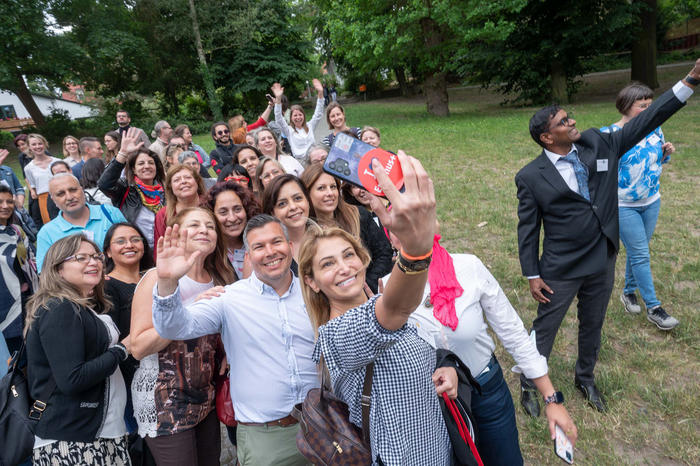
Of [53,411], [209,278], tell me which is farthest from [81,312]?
[209,278]

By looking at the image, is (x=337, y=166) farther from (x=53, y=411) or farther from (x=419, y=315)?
(x=53, y=411)

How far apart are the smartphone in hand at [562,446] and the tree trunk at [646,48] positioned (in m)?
22.5

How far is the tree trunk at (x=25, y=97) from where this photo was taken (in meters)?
22.2

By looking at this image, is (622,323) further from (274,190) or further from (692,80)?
(274,190)

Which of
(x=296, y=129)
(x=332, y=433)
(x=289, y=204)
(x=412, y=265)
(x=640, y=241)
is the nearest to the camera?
(x=412, y=265)

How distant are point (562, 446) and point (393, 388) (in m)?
0.94

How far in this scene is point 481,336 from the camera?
2246 millimetres

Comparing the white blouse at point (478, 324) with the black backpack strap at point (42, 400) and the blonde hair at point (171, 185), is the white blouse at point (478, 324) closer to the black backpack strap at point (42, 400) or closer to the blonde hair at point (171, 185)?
the black backpack strap at point (42, 400)

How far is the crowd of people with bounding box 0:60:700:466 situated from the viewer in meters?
1.62

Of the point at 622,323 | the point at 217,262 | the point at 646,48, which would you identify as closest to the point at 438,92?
the point at 646,48

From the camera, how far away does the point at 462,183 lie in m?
9.20

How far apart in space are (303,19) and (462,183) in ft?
85.5

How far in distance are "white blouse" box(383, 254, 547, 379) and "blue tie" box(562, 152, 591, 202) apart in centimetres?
137

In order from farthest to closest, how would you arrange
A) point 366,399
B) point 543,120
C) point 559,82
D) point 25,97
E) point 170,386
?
point 25,97 → point 559,82 → point 543,120 → point 170,386 → point 366,399
